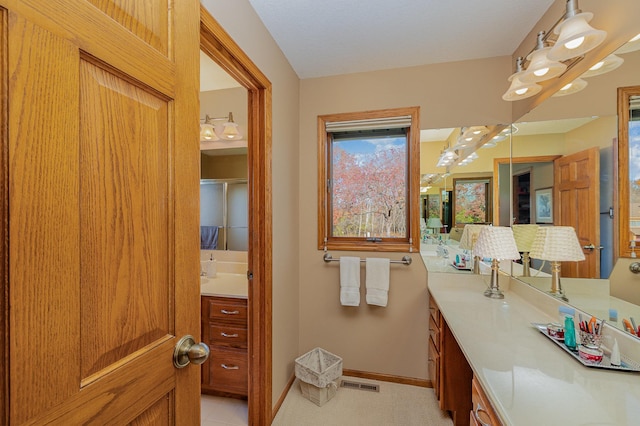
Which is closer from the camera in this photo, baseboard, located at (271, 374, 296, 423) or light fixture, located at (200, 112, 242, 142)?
baseboard, located at (271, 374, 296, 423)

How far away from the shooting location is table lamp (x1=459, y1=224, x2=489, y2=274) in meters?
2.12

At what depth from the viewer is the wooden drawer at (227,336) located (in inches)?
76.7

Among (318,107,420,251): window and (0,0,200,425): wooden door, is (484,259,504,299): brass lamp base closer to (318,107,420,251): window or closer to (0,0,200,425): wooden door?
(318,107,420,251): window

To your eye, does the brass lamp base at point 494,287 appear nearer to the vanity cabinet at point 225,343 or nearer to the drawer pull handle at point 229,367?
the vanity cabinet at point 225,343

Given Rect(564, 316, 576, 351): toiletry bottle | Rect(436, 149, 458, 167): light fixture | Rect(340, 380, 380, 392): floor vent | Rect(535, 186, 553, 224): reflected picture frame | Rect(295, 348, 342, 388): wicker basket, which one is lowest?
Rect(340, 380, 380, 392): floor vent

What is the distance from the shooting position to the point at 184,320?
773 millimetres

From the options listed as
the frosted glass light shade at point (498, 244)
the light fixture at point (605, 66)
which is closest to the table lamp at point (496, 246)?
the frosted glass light shade at point (498, 244)

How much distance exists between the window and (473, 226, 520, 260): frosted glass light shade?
1.59 feet

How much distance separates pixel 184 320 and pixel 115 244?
0.30 metres

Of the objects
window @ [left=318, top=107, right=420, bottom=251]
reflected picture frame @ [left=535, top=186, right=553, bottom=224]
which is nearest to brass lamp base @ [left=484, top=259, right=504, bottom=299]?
reflected picture frame @ [left=535, top=186, right=553, bottom=224]

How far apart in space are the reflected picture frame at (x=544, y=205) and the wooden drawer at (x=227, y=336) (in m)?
2.02

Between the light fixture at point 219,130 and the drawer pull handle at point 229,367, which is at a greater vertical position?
the light fixture at point 219,130

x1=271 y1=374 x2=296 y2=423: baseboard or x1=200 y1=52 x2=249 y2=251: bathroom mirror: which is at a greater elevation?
x1=200 y1=52 x2=249 y2=251: bathroom mirror

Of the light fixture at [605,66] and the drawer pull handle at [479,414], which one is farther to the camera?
the light fixture at [605,66]
